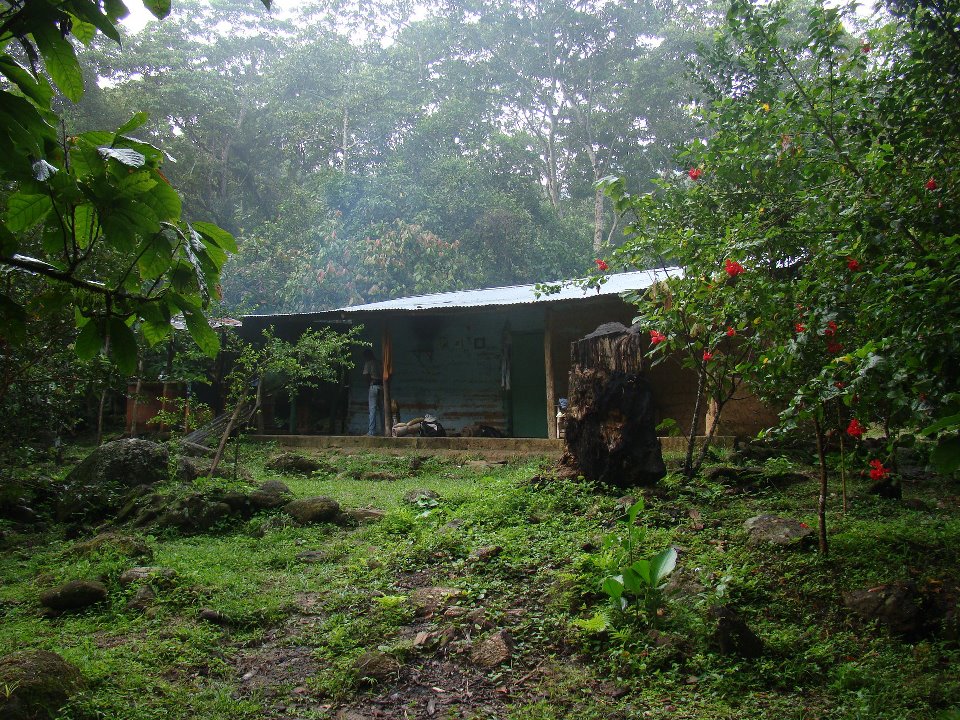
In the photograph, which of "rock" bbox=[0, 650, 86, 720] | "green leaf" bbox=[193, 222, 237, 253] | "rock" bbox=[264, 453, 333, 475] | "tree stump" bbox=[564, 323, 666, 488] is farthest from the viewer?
"rock" bbox=[264, 453, 333, 475]

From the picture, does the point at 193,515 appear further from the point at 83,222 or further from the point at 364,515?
the point at 83,222

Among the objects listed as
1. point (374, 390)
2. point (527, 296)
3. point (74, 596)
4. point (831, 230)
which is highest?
point (527, 296)

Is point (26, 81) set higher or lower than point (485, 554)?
higher

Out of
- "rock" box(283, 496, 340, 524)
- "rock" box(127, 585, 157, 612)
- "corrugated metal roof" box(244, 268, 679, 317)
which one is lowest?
"rock" box(127, 585, 157, 612)

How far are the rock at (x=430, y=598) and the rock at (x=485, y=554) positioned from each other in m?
0.46

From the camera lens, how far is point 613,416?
677 centimetres

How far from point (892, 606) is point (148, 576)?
181 inches

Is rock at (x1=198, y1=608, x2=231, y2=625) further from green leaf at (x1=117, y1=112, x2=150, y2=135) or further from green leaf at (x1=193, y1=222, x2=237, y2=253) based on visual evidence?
green leaf at (x1=117, y1=112, x2=150, y2=135)

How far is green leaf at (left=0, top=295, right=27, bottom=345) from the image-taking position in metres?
1.42

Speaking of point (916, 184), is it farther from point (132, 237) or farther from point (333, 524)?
point (333, 524)

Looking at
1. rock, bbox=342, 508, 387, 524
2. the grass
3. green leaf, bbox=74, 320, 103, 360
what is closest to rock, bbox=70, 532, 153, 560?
the grass

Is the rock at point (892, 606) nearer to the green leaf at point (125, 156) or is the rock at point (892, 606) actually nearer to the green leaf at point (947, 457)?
the green leaf at point (947, 457)

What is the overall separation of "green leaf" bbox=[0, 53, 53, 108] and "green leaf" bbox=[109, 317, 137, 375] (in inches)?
20.3

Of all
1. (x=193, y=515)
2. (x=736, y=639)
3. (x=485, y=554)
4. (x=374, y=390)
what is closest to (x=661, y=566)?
(x=736, y=639)
